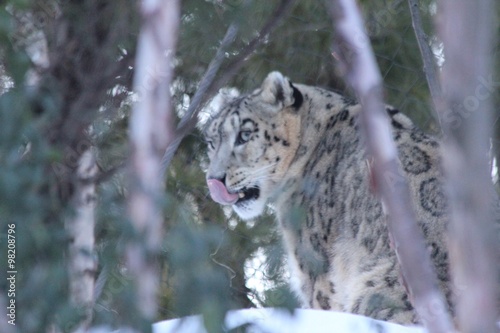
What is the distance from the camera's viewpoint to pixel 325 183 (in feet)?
10.2

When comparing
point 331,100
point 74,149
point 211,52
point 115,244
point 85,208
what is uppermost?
point 211,52

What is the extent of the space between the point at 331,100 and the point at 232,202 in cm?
55

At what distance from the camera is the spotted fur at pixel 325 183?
268 cm

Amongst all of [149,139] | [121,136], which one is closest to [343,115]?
[121,136]

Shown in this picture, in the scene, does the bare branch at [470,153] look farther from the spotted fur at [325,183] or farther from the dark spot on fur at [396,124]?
the dark spot on fur at [396,124]

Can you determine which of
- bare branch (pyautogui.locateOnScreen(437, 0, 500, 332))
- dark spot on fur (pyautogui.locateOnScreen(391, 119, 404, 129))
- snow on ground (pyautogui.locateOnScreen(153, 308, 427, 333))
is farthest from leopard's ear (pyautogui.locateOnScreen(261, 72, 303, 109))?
bare branch (pyautogui.locateOnScreen(437, 0, 500, 332))

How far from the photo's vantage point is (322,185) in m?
3.11

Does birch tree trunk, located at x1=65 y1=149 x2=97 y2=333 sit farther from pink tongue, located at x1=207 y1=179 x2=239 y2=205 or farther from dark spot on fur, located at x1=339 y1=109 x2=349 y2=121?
dark spot on fur, located at x1=339 y1=109 x2=349 y2=121

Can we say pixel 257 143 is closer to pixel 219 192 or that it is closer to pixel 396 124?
pixel 219 192

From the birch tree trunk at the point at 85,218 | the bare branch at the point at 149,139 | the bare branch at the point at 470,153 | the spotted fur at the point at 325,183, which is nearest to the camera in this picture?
the bare branch at the point at 470,153

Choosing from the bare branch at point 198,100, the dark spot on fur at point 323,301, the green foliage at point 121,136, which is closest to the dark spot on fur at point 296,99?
the green foliage at point 121,136

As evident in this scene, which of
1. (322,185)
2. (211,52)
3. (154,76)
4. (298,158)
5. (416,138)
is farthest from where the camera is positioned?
(211,52)

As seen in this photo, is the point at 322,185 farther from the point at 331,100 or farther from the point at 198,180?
the point at 198,180

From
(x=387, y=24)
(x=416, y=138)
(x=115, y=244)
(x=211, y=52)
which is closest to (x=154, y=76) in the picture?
(x=115, y=244)
